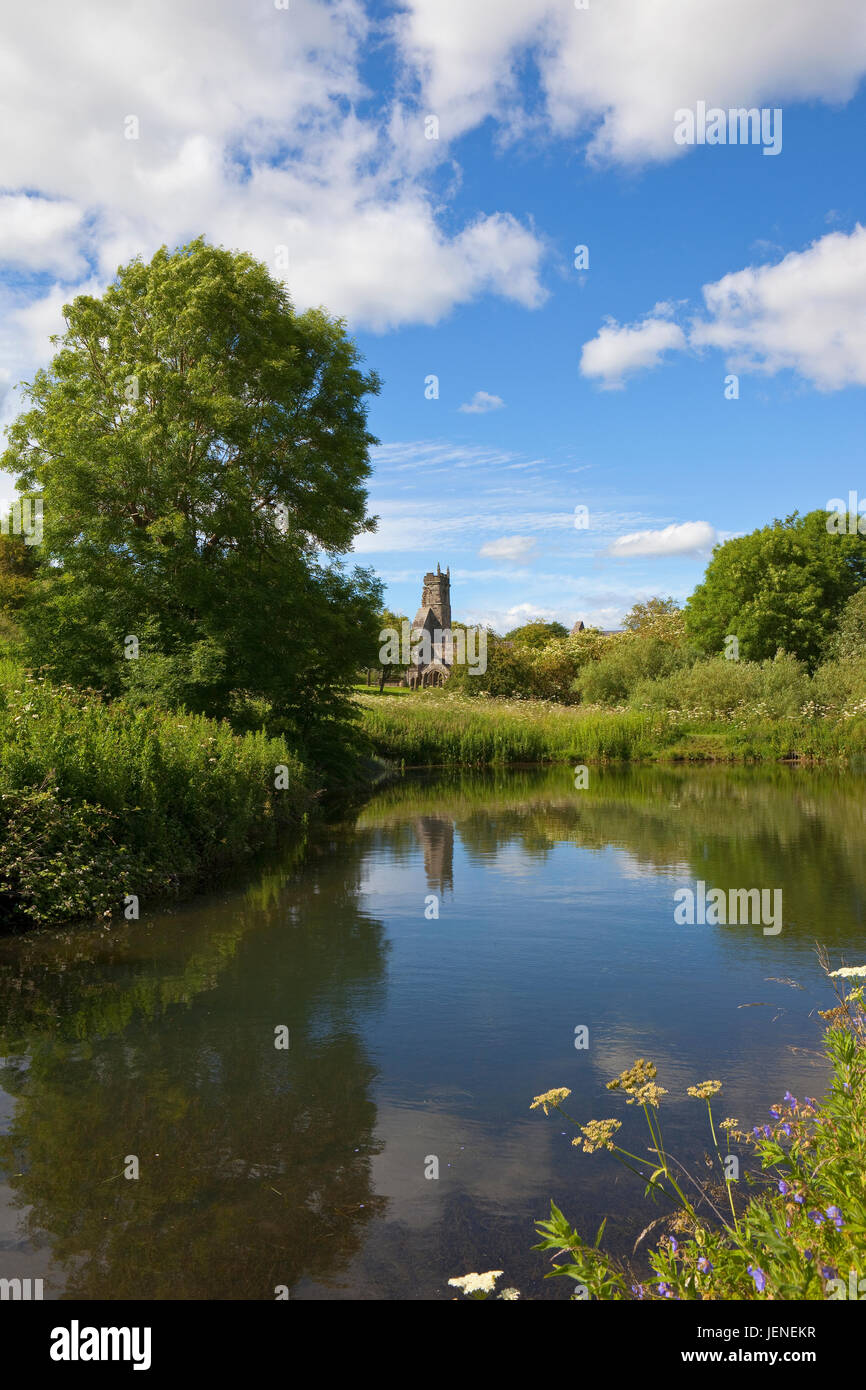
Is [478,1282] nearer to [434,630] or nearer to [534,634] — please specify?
[534,634]

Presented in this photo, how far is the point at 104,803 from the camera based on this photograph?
10492mm

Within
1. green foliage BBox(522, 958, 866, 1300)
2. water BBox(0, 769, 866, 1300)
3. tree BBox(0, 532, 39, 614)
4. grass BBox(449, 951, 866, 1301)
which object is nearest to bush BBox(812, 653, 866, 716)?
water BBox(0, 769, 866, 1300)

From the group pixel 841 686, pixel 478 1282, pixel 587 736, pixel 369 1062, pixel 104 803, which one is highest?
pixel 841 686

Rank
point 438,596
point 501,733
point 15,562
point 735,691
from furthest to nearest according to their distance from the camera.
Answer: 1. point 438,596
2. point 15,562
3. point 735,691
4. point 501,733

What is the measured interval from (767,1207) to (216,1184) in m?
2.70

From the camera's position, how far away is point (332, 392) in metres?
25.9

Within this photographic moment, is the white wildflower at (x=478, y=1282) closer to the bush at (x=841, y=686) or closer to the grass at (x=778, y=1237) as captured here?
the grass at (x=778, y=1237)

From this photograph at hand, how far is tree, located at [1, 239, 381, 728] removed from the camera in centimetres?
1997

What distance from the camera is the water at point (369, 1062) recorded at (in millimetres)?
4109

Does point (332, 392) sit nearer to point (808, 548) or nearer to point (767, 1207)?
point (767, 1207)

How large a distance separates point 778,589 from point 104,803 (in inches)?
1682

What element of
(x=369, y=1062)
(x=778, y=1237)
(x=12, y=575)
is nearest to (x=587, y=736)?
(x=369, y=1062)

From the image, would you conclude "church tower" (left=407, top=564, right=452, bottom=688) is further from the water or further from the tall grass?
the water
